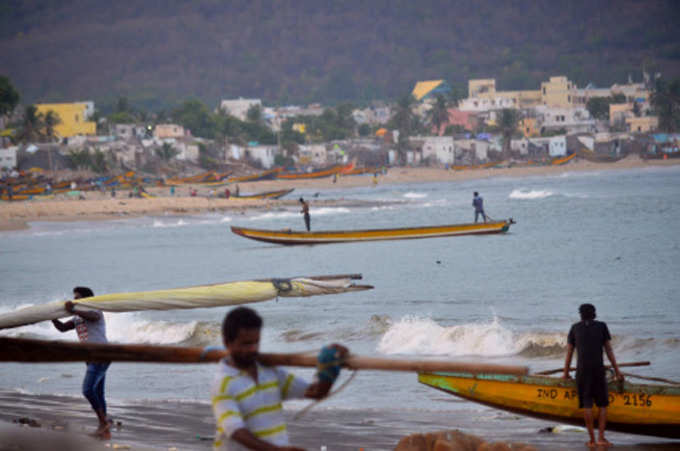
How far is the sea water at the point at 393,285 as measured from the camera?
13570 mm

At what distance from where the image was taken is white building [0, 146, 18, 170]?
88125mm

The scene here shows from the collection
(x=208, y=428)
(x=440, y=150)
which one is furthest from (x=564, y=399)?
(x=440, y=150)

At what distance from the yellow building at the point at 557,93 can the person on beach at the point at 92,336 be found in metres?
185

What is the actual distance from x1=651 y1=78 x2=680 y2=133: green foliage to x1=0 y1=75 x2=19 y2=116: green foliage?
315ft

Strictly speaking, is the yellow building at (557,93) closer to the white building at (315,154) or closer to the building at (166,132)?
the white building at (315,154)

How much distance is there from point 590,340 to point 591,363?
22cm

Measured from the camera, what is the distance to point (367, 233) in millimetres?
34125

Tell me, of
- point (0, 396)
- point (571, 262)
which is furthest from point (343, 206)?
point (0, 396)

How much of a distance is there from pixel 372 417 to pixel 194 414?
192 centimetres

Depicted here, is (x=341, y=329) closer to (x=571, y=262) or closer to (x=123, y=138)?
(x=571, y=262)

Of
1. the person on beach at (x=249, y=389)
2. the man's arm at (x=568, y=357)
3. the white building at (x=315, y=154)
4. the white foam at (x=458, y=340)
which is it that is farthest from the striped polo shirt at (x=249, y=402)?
the white building at (x=315, y=154)

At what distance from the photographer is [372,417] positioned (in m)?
10.3

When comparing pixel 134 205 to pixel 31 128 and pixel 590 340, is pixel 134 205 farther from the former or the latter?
pixel 590 340

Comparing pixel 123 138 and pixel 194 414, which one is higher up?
pixel 123 138
